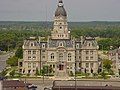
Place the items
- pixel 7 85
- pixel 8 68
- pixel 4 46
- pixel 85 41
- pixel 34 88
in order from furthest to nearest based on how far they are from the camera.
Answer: pixel 4 46
pixel 8 68
pixel 85 41
pixel 34 88
pixel 7 85

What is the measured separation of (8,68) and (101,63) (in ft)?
57.2

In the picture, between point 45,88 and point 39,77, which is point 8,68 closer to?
point 39,77

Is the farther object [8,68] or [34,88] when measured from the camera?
[8,68]

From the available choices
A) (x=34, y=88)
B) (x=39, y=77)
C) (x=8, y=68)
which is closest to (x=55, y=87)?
(x=34, y=88)

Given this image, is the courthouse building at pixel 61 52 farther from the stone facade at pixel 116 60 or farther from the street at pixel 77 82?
the street at pixel 77 82

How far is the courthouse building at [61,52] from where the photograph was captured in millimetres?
87125

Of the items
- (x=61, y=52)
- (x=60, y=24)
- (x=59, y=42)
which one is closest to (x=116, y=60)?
(x=60, y=24)

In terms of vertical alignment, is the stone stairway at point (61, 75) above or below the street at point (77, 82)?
above

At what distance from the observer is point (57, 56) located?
285 feet

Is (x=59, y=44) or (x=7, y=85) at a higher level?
(x=59, y=44)

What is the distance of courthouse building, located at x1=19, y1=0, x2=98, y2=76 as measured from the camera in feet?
286

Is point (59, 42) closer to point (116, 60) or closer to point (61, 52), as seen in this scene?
point (61, 52)
